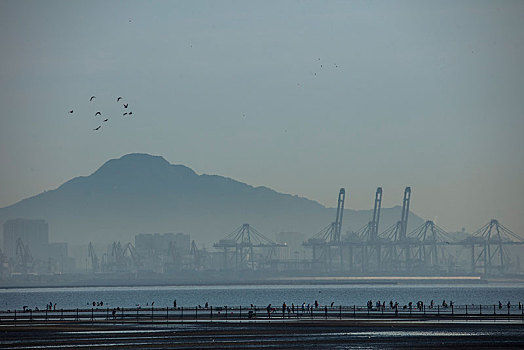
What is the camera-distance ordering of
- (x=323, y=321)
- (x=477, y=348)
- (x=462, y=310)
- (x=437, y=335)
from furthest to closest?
(x=462, y=310) < (x=323, y=321) < (x=437, y=335) < (x=477, y=348)

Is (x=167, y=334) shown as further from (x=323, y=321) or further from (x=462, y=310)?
(x=462, y=310)

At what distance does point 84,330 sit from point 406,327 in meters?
22.4

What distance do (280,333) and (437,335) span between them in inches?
396

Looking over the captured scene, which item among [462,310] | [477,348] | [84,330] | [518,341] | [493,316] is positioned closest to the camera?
[477,348]

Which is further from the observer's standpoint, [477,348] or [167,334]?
[167,334]

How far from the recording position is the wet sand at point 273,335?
183 feet

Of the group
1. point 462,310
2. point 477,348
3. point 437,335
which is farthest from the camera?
A: point 462,310

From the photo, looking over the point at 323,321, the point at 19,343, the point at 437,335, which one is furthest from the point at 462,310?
the point at 19,343

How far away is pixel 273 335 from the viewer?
62719mm

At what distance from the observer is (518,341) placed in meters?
56.4

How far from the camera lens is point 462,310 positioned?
103750mm

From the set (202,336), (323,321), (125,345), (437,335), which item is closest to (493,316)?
(323,321)

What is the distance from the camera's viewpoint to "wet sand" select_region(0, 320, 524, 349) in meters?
55.7

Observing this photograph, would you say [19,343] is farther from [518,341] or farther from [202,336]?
[518,341]
